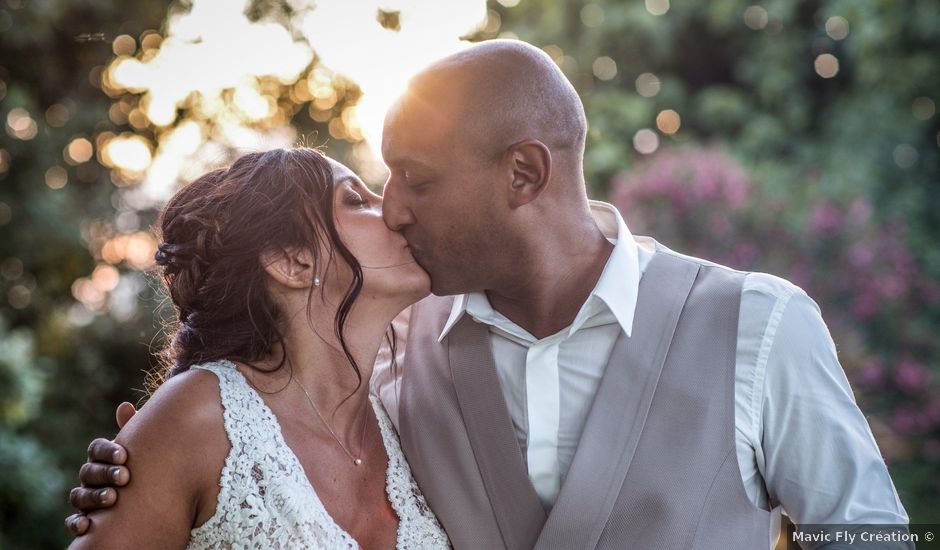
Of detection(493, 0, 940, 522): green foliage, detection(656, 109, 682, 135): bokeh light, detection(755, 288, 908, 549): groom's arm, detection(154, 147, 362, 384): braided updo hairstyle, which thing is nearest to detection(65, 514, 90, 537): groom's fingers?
detection(154, 147, 362, 384): braided updo hairstyle

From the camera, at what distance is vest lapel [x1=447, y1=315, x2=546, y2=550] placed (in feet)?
6.88

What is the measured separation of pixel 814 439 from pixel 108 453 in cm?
145

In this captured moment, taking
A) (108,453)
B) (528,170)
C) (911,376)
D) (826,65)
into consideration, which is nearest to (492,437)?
(528,170)

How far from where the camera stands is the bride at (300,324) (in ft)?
6.72

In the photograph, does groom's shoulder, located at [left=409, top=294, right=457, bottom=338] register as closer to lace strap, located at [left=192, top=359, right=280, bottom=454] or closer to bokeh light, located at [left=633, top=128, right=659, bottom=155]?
lace strap, located at [left=192, top=359, right=280, bottom=454]

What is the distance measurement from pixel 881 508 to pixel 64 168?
5.58 m

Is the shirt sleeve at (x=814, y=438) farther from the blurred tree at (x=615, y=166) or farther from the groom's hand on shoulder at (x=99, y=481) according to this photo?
the blurred tree at (x=615, y=166)

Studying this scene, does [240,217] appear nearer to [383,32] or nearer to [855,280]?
[383,32]

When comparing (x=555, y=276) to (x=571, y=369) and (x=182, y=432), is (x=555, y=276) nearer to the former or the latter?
(x=571, y=369)

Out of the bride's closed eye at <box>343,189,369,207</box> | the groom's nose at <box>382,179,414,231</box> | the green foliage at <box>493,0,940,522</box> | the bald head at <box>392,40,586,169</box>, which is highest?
the bald head at <box>392,40,586,169</box>

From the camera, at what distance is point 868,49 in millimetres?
6621

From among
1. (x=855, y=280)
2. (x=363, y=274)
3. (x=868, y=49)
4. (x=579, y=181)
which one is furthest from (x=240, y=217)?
(x=868, y=49)

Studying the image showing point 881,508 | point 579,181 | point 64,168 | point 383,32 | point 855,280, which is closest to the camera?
point 881,508

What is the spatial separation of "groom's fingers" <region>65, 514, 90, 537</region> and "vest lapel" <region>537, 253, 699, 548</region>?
929 mm
